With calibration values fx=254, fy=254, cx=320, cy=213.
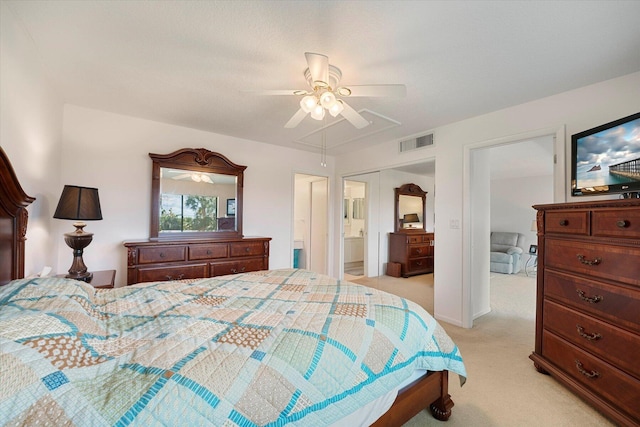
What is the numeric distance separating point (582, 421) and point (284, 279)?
83.3 inches

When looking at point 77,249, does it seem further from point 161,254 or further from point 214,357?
point 214,357

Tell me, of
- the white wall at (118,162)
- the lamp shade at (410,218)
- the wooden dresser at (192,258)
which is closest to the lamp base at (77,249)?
the wooden dresser at (192,258)

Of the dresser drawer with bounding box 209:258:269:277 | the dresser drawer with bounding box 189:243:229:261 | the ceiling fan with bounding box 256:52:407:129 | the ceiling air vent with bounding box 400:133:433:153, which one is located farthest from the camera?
the ceiling air vent with bounding box 400:133:433:153

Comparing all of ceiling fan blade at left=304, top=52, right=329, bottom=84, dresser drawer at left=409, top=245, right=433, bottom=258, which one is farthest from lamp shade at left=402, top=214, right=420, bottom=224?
ceiling fan blade at left=304, top=52, right=329, bottom=84

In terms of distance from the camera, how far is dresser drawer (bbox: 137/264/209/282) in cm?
277

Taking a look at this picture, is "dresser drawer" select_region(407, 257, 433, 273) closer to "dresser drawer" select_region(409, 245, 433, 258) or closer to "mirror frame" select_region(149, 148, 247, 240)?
"dresser drawer" select_region(409, 245, 433, 258)

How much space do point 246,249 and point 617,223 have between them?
3393mm

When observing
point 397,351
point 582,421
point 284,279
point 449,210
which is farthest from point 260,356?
point 449,210

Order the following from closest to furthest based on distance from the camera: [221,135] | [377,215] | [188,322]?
[188,322] → [221,135] → [377,215]

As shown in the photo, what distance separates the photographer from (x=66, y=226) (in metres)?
2.70

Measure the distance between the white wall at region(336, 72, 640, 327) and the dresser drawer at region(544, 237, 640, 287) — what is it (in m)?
0.71

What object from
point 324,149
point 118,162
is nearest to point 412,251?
point 324,149

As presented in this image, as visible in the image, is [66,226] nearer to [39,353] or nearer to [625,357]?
[39,353]

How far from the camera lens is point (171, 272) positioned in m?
2.89
